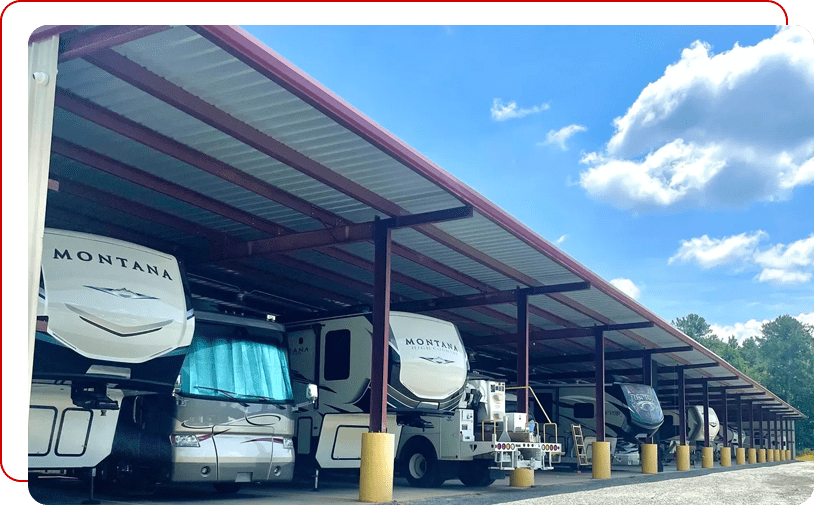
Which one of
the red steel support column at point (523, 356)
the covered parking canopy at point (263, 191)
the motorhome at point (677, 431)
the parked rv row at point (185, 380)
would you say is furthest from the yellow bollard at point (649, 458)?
the parked rv row at point (185, 380)

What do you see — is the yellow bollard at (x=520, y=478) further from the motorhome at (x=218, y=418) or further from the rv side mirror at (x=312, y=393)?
the motorhome at (x=218, y=418)

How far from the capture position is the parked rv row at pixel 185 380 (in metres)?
9.62

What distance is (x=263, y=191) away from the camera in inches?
Answer: 473

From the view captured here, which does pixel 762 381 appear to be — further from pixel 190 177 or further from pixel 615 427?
pixel 190 177

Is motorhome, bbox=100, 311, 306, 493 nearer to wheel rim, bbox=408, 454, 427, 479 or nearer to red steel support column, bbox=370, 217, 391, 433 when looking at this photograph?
red steel support column, bbox=370, 217, 391, 433

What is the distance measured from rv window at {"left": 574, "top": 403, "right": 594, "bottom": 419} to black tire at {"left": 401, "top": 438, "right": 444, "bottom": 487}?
11339 millimetres

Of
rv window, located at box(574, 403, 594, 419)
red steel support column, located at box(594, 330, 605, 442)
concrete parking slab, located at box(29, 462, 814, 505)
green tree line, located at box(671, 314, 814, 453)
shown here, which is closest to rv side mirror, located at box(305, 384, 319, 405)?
concrete parking slab, located at box(29, 462, 814, 505)

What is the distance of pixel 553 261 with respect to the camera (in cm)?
1606

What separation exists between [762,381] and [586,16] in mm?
117793

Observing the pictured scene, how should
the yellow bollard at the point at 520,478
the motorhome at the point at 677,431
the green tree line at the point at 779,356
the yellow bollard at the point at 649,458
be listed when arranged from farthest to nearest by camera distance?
the green tree line at the point at 779,356 < the motorhome at the point at 677,431 < the yellow bollard at the point at 649,458 < the yellow bollard at the point at 520,478

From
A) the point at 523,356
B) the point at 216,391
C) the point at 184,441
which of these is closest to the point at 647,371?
the point at 523,356

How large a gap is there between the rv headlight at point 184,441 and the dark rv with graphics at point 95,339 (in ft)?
2.17

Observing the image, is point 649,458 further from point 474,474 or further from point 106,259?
point 106,259

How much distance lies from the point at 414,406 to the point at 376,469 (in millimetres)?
→ 3210
